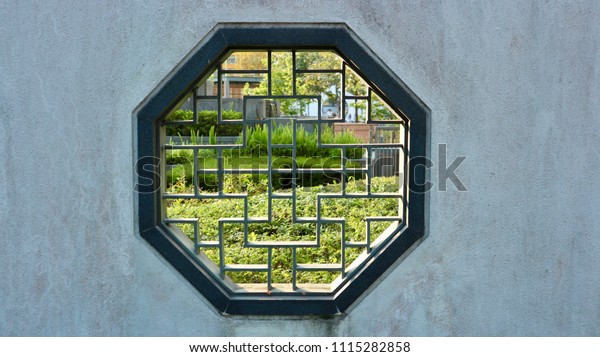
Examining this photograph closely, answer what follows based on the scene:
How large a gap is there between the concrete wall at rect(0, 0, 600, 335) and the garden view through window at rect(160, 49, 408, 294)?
0.23m

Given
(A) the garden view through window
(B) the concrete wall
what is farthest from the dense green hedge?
(B) the concrete wall

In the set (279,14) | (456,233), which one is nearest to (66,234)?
(279,14)

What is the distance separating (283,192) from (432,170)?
403 centimetres

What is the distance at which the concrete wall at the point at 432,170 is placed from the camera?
288cm

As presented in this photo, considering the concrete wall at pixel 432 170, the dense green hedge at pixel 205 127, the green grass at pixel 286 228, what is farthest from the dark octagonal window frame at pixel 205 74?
the dense green hedge at pixel 205 127

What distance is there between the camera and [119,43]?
289 centimetres

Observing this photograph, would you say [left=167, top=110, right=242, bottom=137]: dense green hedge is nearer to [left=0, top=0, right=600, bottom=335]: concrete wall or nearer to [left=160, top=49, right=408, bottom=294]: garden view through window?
[left=160, top=49, right=408, bottom=294]: garden view through window

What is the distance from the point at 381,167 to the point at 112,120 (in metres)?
5.93

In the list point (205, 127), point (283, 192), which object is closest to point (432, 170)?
point (283, 192)

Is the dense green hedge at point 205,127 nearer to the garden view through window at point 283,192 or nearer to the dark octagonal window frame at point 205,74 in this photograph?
the garden view through window at point 283,192

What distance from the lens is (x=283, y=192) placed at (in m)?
6.88

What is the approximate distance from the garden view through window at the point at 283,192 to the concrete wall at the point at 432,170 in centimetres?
23

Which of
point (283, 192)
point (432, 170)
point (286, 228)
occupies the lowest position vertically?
point (286, 228)

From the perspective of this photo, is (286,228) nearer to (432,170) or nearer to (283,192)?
(283,192)
